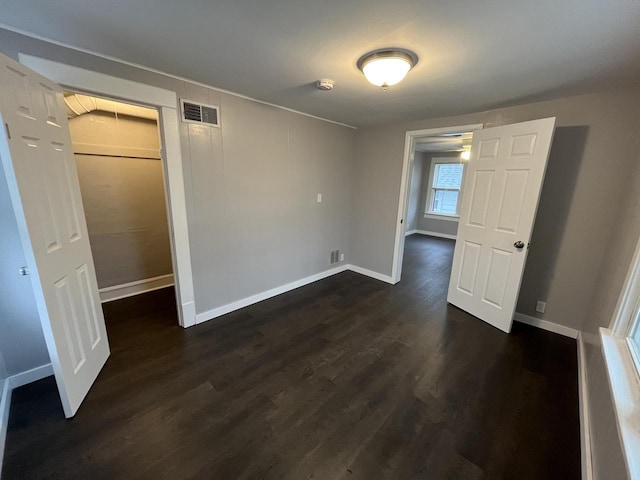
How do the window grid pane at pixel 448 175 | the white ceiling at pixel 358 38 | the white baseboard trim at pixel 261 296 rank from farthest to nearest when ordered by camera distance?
1. the window grid pane at pixel 448 175
2. the white baseboard trim at pixel 261 296
3. the white ceiling at pixel 358 38

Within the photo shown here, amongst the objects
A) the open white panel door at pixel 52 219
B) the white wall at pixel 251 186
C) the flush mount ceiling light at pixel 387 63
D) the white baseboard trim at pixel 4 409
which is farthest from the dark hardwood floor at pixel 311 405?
the flush mount ceiling light at pixel 387 63

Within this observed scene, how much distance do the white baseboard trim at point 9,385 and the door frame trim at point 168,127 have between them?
943mm

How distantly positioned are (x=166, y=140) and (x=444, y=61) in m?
2.15

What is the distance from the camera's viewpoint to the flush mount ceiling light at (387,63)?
1.53m

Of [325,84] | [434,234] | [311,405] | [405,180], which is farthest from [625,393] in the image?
[434,234]

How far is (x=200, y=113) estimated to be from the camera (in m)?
2.26

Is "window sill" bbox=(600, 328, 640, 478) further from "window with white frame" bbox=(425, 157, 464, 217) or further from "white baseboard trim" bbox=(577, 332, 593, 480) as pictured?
"window with white frame" bbox=(425, 157, 464, 217)

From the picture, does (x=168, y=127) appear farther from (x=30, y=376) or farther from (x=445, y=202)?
(x=445, y=202)

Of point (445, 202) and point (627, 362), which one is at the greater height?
point (445, 202)

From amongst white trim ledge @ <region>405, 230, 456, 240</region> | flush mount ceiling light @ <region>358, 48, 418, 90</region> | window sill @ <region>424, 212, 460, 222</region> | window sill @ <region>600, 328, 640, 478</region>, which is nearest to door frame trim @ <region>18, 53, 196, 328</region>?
flush mount ceiling light @ <region>358, 48, 418, 90</region>

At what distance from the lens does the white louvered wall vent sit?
2176 millimetres

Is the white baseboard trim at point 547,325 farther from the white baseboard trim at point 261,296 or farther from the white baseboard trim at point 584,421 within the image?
the white baseboard trim at point 261,296

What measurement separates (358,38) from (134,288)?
3561 mm

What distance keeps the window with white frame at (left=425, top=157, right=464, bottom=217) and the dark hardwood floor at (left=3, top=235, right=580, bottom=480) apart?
4.78 m
